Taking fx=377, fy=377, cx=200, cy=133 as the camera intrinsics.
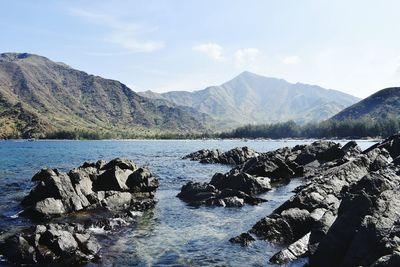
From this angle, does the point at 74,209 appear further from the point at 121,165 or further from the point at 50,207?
the point at 121,165

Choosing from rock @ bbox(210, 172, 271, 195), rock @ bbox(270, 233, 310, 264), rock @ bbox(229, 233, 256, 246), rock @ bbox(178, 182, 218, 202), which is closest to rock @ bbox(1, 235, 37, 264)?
rock @ bbox(229, 233, 256, 246)

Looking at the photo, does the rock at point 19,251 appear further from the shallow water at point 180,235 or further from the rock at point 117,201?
the rock at point 117,201

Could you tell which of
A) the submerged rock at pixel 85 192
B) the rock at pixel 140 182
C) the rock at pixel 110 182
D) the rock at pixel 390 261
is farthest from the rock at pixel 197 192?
the rock at pixel 390 261

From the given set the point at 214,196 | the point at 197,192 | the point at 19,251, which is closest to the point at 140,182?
the point at 197,192

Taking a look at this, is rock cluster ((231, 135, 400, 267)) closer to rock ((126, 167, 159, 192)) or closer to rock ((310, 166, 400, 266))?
rock ((310, 166, 400, 266))

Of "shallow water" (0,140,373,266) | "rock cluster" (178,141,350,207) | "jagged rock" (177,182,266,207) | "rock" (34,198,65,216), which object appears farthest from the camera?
"rock cluster" (178,141,350,207)

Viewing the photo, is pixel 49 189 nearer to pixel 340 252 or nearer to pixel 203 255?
pixel 203 255

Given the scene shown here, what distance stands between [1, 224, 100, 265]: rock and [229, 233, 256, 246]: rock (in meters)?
11.4

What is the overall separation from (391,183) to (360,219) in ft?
23.6

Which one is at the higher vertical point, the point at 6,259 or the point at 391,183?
the point at 391,183

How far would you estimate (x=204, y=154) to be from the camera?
452 ft

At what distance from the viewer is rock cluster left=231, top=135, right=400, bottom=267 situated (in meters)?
20.9

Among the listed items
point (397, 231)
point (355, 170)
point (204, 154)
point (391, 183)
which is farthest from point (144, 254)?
point (204, 154)

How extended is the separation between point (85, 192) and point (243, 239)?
25.1 meters
